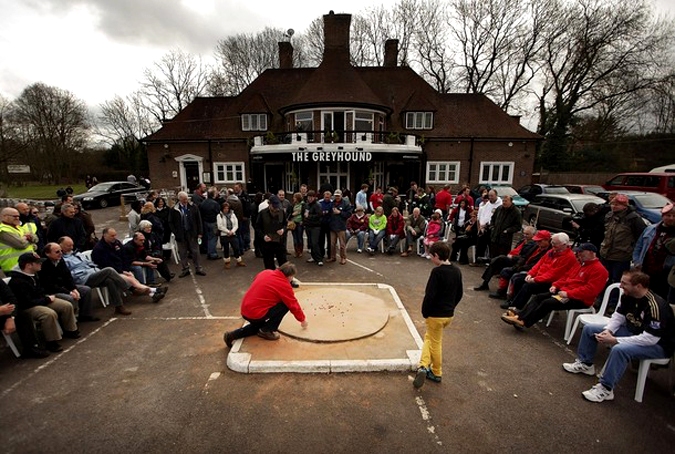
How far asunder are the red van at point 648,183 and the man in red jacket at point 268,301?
1795 centimetres

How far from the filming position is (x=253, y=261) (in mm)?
9648

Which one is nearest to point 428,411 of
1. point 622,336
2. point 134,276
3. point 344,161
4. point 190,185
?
point 622,336

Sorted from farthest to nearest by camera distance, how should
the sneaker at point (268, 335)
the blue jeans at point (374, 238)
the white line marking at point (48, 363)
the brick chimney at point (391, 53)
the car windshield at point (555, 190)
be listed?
the brick chimney at point (391, 53), the car windshield at point (555, 190), the blue jeans at point (374, 238), the sneaker at point (268, 335), the white line marking at point (48, 363)

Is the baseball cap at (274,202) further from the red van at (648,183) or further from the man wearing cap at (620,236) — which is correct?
the red van at (648,183)

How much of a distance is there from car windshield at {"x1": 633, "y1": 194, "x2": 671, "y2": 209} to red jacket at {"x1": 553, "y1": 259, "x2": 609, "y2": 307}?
31.6 feet

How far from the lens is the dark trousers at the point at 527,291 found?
574 centimetres

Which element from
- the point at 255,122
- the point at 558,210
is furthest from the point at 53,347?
the point at 255,122

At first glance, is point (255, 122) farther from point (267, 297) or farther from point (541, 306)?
point (541, 306)

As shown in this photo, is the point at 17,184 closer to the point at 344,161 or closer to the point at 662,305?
the point at 344,161

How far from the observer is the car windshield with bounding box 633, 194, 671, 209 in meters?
11.8

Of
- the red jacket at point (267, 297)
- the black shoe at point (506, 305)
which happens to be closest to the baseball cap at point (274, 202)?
the red jacket at point (267, 297)

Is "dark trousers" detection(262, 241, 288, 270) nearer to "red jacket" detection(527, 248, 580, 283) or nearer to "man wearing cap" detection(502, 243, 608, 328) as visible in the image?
"man wearing cap" detection(502, 243, 608, 328)

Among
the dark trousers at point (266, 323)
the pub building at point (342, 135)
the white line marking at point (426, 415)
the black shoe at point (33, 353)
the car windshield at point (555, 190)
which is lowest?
the white line marking at point (426, 415)

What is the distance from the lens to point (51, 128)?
115 ft
